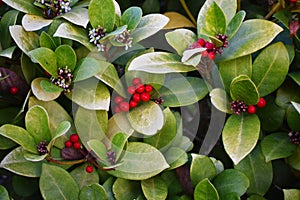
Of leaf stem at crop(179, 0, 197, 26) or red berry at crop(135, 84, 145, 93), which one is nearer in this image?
red berry at crop(135, 84, 145, 93)

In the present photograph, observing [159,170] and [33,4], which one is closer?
[159,170]

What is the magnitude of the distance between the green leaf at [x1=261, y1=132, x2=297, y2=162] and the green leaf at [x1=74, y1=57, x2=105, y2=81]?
1.34 ft

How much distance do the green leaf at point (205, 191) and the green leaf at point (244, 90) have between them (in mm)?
198

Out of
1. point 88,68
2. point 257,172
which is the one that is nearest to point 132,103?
point 88,68

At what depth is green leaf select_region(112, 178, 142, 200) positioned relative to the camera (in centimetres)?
108

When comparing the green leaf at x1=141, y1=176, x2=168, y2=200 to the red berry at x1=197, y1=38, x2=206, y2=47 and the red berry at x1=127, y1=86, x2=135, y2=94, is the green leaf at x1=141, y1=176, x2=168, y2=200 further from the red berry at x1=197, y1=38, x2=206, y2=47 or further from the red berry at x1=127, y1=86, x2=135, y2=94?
the red berry at x1=197, y1=38, x2=206, y2=47

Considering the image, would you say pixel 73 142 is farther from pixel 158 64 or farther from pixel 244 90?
pixel 244 90

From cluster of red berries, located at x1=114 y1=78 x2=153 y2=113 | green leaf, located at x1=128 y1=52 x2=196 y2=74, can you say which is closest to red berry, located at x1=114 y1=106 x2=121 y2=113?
cluster of red berries, located at x1=114 y1=78 x2=153 y2=113

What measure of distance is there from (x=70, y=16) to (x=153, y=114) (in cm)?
28

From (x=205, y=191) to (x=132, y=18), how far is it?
403 millimetres

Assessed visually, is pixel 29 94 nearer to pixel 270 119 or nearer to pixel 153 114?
pixel 153 114

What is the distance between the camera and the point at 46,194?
1.09 metres

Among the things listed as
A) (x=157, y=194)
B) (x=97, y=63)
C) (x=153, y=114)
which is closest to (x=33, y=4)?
(x=97, y=63)

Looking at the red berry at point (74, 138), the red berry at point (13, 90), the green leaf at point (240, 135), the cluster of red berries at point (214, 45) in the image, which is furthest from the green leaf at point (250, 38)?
the red berry at point (13, 90)
